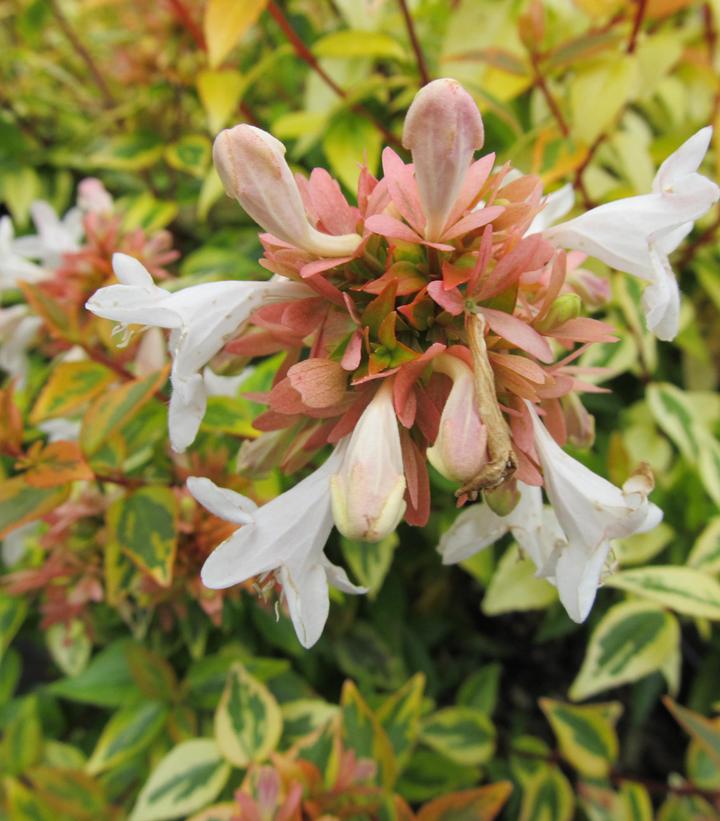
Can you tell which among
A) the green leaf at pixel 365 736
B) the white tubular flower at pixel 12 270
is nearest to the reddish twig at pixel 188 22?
the white tubular flower at pixel 12 270

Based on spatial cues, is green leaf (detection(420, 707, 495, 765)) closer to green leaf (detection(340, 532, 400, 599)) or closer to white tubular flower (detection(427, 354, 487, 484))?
green leaf (detection(340, 532, 400, 599))

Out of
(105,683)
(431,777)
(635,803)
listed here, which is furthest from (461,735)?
(105,683)

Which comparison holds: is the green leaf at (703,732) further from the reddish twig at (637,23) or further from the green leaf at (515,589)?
the reddish twig at (637,23)

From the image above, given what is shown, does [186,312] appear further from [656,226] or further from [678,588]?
[678,588]

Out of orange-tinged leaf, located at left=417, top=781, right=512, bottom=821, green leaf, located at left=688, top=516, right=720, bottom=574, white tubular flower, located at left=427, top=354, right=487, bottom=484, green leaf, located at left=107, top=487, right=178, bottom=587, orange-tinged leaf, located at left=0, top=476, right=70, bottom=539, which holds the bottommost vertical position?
orange-tinged leaf, located at left=417, top=781, right=512, bottom=821

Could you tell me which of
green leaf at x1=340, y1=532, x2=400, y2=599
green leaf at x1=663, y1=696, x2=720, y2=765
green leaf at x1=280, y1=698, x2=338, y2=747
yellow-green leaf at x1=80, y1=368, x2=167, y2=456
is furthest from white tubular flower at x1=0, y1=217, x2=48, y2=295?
green leaf at x1=663, y1=696, x2=720, y2=765

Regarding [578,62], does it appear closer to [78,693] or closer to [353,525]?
[353,525]

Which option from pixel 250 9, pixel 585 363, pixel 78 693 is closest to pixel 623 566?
pixel 585 363
